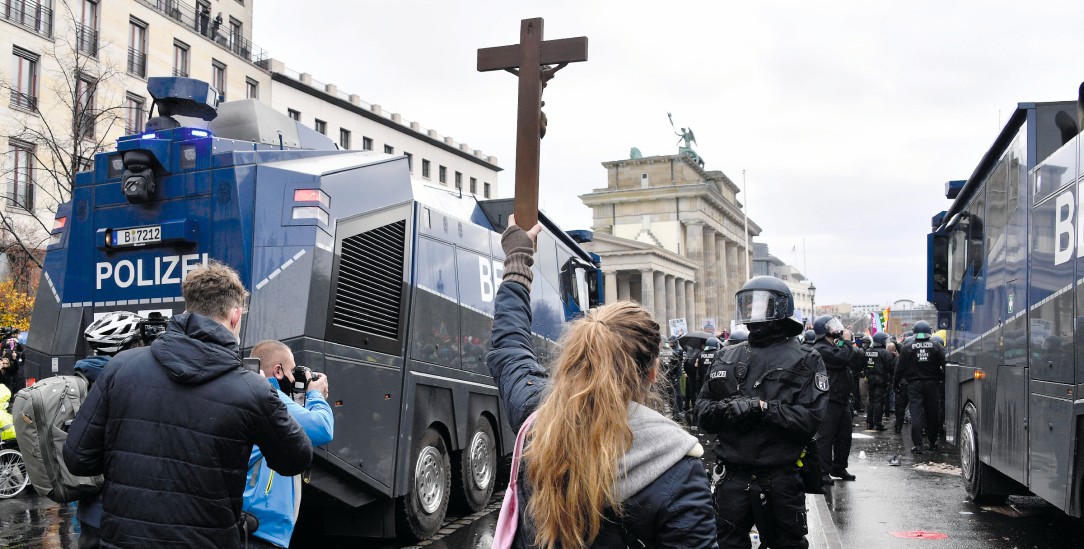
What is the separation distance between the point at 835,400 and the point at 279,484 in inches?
322

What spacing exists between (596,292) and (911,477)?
5212mm

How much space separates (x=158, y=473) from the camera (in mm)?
2832

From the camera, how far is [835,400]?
10.3 m

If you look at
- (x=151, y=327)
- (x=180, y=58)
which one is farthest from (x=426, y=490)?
(x=180, y=58)

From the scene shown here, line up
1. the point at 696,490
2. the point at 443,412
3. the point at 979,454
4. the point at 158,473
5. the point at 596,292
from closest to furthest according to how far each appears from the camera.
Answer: the point at 696,490, the point at 158,473, the point at 443,412, the point at 979,454, the point at 596,292

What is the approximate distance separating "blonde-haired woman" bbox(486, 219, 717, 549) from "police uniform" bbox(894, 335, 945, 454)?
12794mm

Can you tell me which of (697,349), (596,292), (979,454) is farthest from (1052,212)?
(697,349)

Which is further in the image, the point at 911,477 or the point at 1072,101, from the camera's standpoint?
the point at 911,477

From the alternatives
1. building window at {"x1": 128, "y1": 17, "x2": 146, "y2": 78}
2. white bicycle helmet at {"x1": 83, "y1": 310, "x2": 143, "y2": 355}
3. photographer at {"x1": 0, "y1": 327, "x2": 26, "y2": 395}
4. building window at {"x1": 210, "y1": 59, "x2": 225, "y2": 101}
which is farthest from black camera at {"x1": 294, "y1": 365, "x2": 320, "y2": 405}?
building window at {"x1": 210, "y1": 59, "x2": 225, "y2": 101}

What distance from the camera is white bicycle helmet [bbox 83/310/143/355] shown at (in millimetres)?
3666

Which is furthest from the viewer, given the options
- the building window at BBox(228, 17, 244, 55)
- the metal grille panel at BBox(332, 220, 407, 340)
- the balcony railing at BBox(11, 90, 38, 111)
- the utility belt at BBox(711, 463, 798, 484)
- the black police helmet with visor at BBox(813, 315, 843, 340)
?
the building window at BBox(228, 17, 244, 55)

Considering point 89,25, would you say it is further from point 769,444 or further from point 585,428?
point 585,428

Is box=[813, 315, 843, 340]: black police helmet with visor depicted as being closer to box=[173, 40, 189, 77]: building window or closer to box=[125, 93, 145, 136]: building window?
box=[125, 93, 145, 136]: building window

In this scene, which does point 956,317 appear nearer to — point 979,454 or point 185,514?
point 979,454
